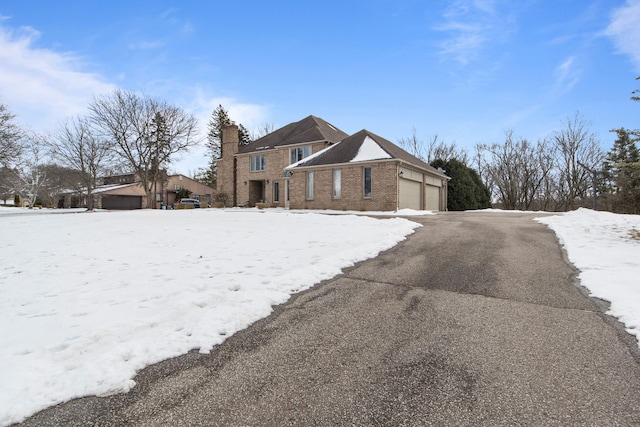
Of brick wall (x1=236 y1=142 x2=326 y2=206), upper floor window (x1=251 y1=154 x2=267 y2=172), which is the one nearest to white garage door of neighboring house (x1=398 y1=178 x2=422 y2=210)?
brick wall (x1=236 y1=142 x2=326 y2=206)

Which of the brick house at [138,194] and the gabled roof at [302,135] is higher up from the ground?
the gabled roof at [302,135]

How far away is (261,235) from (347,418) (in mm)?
7839

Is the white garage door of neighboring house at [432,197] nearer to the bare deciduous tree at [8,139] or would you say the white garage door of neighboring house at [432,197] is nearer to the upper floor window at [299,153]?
the upper floor window at [299,153]

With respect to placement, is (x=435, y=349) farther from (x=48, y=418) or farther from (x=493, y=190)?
(x=493, y=190)

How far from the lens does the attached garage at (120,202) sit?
42.8m

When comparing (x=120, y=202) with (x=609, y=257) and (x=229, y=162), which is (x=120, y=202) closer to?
(x=229, y=162)

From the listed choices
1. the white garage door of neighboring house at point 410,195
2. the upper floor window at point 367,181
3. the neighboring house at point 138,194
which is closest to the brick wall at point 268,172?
the upper floor window at point 367,181

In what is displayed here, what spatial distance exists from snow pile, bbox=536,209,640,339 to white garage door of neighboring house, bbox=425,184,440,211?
452 inches

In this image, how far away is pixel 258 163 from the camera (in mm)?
29016

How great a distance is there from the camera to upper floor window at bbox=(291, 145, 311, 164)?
25908 millimetres

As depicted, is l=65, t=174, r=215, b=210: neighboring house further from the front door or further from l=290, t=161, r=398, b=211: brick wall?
l=290, t=161, r=398, b=211: brick wall

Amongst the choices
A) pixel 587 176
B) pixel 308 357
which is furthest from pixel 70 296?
pixel 587 176

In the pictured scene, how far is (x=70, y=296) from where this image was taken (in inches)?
177

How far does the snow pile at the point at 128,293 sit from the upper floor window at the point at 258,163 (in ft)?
62.8
